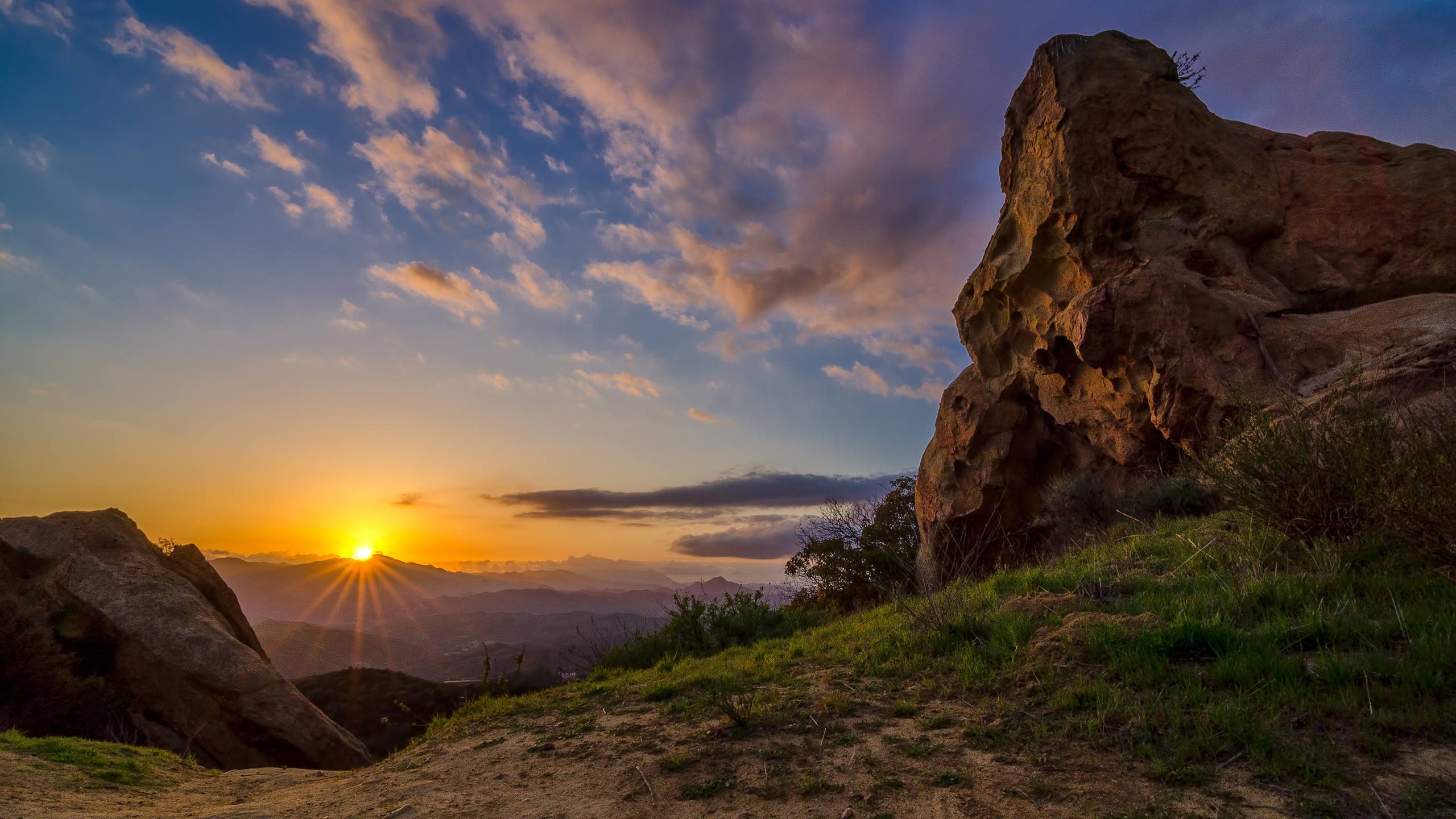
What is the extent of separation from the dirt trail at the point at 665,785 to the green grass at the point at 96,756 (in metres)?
0.19

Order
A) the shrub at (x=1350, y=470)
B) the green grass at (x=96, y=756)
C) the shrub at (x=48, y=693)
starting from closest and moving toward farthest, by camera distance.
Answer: the shrub at (x=1350, y=470)
the green grass at (x=96, y=756)
the shrub at (x=48, y=693)

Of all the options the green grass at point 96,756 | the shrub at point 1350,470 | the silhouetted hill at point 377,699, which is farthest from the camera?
the silhouetted hill at point 377,699

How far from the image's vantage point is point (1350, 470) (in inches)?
238

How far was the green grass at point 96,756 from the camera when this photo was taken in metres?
5.50

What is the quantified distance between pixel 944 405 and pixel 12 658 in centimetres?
2226

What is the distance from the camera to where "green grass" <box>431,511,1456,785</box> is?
3656 mm

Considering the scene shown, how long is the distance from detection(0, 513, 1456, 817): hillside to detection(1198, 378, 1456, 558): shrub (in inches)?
12.9

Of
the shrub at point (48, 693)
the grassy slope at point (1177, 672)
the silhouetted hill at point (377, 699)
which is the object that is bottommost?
the silhouetted hill at point (377, 699)

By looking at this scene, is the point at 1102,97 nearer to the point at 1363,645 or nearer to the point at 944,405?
the point at 944,405

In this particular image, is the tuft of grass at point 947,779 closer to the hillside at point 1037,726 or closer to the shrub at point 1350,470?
the hillside at point 1037,726

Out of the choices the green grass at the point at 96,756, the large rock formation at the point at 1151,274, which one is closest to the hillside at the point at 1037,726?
the green grass at the point at 96,756

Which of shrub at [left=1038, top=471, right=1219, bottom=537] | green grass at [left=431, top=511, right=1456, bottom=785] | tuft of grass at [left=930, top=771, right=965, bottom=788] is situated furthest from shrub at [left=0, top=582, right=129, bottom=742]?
shrub at [left=1038, top=471, right=1219, bottom=537]

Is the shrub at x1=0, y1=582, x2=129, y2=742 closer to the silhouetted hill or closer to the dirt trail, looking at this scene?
the silhouetted hill

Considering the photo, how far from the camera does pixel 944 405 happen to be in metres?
21.7
